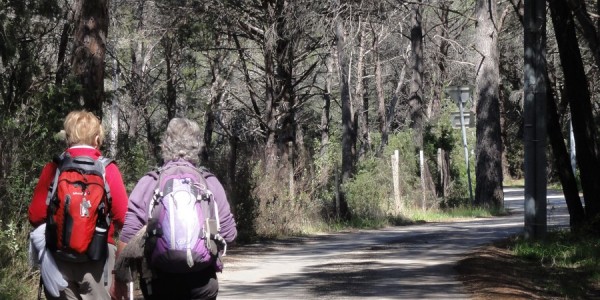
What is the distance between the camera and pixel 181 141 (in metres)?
6.02


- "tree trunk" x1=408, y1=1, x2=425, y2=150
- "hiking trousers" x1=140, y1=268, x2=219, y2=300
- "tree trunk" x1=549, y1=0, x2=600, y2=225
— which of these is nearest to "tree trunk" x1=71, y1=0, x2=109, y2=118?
"tree trunk" x1=549, y1=0, x2=600, y2=225

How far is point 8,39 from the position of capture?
16.4 meters

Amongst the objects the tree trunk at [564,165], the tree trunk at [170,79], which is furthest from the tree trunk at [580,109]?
the tree trunk at [170,79]

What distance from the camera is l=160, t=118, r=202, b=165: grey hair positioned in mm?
6012

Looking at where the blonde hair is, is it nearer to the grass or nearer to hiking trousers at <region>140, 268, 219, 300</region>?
hiking trousers at <region>140, 268, 219, 300</region>

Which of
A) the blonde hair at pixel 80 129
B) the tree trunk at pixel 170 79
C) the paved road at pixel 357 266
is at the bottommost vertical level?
the paved road at pixel 357 266

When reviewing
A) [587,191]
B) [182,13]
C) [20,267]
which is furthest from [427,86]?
[20,267]

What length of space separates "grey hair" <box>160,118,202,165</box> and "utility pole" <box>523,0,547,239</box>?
486 inches

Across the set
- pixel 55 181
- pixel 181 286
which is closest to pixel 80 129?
pixel 55 181

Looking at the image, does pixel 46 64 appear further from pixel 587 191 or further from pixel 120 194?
pixel 120 194

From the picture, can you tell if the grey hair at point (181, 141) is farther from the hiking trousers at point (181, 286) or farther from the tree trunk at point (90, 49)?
the tree trunk at point (90, 49)

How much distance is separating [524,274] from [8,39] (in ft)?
27.2

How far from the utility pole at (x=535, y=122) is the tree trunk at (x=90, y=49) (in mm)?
6852

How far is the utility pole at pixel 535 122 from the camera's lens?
1764 centimetres
